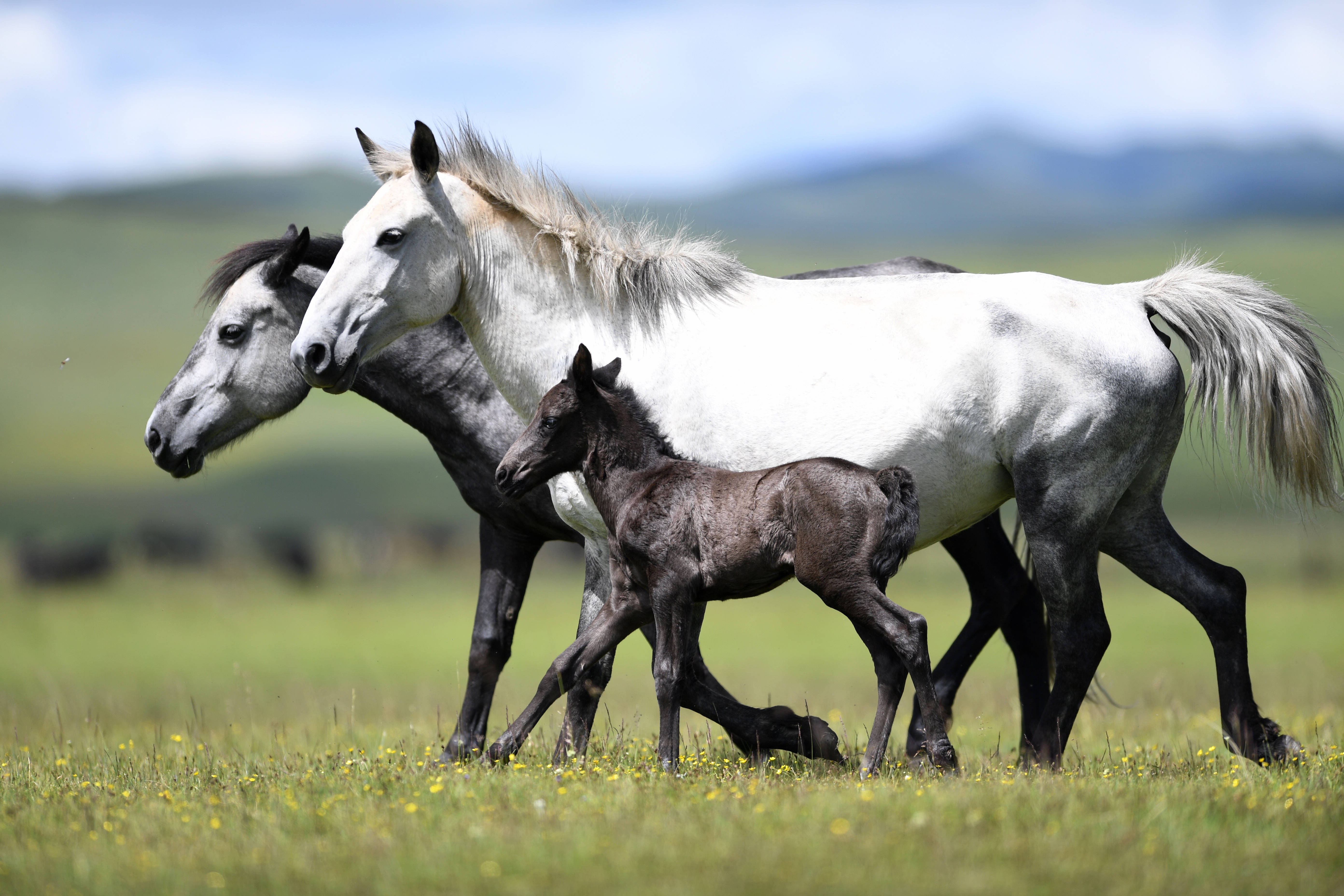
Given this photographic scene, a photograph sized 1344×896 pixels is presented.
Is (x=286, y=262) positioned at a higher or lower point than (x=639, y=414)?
higher

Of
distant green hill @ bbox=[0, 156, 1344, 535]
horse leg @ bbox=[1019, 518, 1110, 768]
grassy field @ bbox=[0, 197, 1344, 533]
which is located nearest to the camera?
horse leg @ bbox=[1019, 518, 1110, 768]

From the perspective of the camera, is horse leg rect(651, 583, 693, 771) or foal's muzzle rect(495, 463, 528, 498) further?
foal's muzzle rect(495, 463, 528, 498)

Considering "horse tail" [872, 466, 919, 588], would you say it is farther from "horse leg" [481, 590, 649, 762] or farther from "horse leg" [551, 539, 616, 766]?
"horse leg" [551, 539, 616, 766]

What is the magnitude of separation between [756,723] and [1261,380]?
3.06 metres

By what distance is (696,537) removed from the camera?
5703 millimetres

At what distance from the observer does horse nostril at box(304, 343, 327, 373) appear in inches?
234

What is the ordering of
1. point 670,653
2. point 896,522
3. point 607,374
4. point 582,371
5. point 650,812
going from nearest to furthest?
1. point 650,812
2. point 896,522
3. point 670,653
4. point 582,371
5. point 607,374

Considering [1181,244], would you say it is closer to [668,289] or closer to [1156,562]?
[1156,562]

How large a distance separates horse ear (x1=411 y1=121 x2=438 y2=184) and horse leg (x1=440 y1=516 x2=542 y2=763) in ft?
7.02

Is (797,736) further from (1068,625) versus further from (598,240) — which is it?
(598,240)

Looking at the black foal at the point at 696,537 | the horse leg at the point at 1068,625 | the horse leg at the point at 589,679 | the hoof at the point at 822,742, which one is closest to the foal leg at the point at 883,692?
the black foal at the point at 696,537

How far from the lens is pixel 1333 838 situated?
4156 millimetres

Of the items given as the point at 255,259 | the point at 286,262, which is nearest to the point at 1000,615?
the point at 286,262

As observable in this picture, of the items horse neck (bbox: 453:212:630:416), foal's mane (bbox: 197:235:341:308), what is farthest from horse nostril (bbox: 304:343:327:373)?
foal's mane (bbox: 197:235:341:308)
